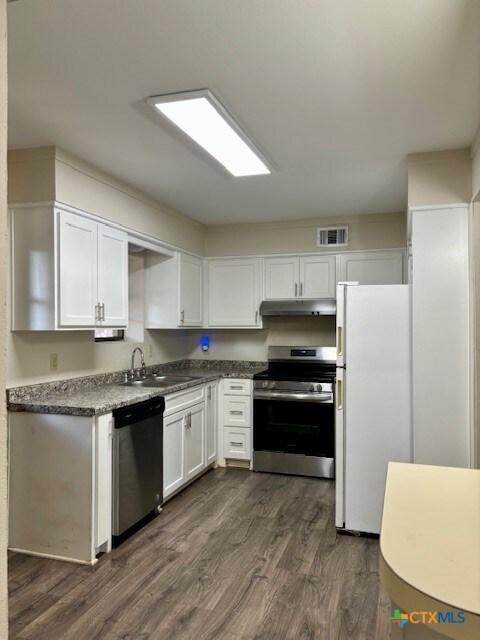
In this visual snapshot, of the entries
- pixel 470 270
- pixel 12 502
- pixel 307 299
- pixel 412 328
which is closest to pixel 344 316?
pixel 412 328

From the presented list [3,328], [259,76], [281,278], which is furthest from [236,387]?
[3,328]

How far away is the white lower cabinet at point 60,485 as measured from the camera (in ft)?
8.59

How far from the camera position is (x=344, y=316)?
3029 mm

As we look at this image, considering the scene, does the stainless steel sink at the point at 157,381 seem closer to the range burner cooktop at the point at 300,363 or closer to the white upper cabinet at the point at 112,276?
the white upper cabinet at the point at 112,276

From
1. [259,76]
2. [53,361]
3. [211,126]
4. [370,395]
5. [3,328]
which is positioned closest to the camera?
[3,328]

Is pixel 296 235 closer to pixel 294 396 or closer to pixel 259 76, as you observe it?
pixel 294 396

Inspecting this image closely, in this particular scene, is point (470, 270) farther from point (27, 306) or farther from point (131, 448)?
point (27, 306)

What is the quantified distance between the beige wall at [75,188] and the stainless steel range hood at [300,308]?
1.42 metres

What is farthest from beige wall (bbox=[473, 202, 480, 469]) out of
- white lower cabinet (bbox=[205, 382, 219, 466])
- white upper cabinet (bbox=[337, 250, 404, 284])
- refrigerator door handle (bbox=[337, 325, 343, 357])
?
white lower cabinet (bbox=[205, 382, 219, 466])

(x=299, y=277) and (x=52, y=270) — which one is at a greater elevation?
(x=299, y=277)

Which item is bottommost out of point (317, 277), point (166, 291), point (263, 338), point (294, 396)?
point (294, 396)

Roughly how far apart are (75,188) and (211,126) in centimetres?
104

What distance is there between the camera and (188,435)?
3814 millimetres

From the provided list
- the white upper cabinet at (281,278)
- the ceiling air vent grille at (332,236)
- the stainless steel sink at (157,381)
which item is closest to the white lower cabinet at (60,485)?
the stainless steel sink at (157,381)
